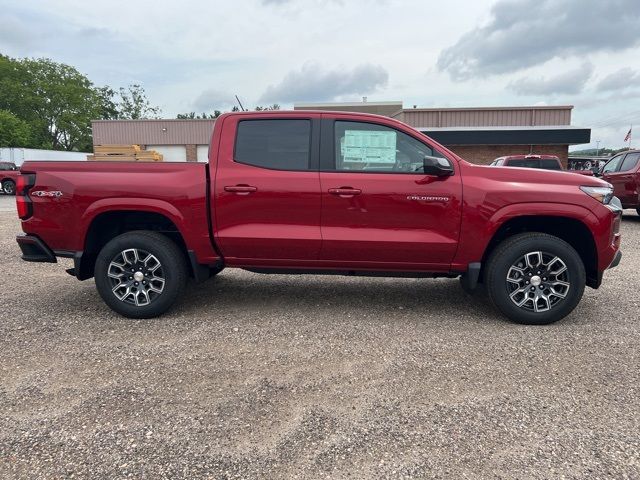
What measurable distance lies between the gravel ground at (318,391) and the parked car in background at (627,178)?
7461 millimetres

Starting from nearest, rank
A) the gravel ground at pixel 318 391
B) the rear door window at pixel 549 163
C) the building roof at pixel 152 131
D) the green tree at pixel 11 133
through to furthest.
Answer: the gravel ground at pixel 318 391, the rear door window at pixel 549 163, the building roof at pixel 152 131, the green tree at pixel 11 133

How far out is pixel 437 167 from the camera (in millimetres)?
3947

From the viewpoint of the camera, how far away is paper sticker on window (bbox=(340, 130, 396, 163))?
14.0ft

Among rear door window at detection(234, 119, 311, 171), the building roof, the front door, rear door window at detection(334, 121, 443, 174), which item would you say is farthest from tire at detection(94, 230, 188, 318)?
the building roof

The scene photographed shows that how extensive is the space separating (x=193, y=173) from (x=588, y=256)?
3.85 m

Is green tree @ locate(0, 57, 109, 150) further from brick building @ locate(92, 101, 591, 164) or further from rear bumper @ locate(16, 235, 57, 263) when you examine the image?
rear bumper @ locate(16, 235, 57, 263)

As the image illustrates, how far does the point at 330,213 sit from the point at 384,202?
505 millimetres

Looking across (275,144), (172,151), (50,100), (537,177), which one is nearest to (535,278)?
(537,177)

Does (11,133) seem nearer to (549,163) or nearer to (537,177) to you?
(549,163)

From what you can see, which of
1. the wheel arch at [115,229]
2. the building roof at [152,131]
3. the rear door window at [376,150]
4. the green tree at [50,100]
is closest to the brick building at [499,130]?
the building roof at [152,131]

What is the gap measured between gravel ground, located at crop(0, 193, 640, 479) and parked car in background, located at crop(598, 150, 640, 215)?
24.5 feet

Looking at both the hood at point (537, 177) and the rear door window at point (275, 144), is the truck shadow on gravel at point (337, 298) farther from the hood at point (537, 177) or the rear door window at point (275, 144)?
the rear door window at point (275, 144)

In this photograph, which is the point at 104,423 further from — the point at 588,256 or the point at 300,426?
the point at 588,256

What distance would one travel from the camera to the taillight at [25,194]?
167 inches
